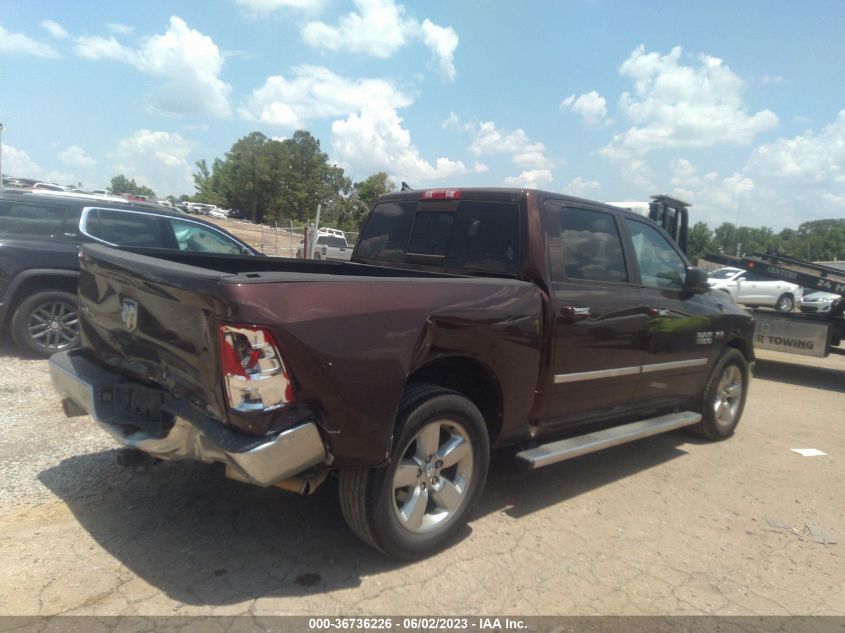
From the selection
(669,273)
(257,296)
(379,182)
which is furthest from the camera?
(379,182)

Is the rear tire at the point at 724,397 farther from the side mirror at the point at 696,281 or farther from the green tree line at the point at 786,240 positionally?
the green tree line at the point at 786,240

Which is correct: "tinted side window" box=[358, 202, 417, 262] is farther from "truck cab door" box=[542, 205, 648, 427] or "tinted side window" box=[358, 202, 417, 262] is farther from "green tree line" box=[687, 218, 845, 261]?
"green tree line" box=[687, 218, 845, 261]

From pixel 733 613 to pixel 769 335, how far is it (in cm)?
823

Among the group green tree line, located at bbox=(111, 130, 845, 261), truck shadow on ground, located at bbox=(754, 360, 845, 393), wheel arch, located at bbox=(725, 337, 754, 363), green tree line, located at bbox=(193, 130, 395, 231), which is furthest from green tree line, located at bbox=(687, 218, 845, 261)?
wheel arch, located at bbox=(725, 337, 754, 363)

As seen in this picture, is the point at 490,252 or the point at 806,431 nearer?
the point at 490,252

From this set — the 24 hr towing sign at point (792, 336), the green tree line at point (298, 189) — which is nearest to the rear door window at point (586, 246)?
the 24 hr towing sign at point (792, 336)

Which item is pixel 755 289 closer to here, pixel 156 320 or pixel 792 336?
pixel 792 336

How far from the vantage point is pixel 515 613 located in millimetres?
2805

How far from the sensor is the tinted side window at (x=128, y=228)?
23.2ft

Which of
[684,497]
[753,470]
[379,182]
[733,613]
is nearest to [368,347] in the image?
[733,613]

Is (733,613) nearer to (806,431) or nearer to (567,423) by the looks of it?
(567,423)

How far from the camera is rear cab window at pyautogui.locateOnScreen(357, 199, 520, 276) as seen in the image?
394 cm

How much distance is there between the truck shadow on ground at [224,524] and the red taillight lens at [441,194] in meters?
2.05

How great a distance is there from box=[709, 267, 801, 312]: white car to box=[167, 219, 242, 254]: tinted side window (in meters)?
16.9
